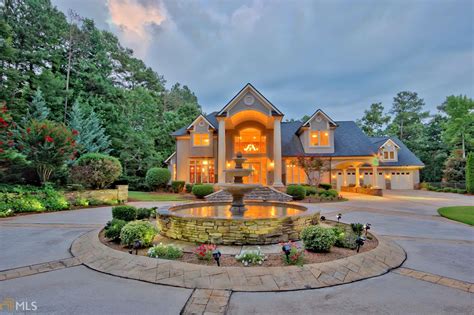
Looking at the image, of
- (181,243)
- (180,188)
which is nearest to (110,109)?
(180,188)

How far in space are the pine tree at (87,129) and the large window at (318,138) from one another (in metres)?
22.2

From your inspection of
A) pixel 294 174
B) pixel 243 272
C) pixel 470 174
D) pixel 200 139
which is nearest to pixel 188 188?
pixel 200 139

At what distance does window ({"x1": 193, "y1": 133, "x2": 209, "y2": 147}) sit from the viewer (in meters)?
21.5

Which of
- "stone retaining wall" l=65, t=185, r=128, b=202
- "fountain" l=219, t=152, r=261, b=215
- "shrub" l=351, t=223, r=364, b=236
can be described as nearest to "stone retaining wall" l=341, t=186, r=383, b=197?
"shrub" l=351, t=223, r=364, b=236

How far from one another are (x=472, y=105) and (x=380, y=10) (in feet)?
81.6

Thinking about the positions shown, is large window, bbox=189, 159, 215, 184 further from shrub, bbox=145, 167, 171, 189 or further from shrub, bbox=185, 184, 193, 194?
shrub, bbox=145, 167, 171, 189

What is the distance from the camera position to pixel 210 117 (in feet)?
78.8

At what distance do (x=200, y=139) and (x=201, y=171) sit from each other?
3332 millimetres

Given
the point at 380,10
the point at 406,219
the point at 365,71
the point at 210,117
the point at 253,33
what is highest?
the point at 365,71

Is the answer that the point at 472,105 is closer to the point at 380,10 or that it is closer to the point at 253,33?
the point at 380,10

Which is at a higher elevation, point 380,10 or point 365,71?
point 365,71

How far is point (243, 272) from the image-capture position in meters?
3.93

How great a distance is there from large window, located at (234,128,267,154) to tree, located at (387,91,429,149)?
3008 centimetres

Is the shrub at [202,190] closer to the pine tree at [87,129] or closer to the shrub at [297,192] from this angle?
the shrub at [297,192]
